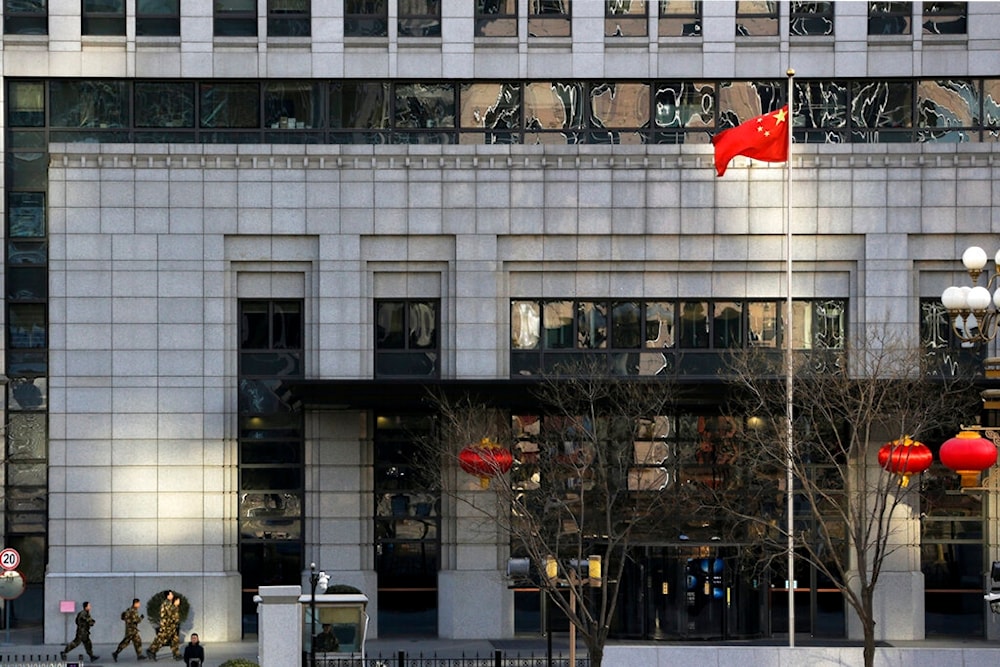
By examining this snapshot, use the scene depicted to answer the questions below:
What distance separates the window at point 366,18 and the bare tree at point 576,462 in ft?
34.1

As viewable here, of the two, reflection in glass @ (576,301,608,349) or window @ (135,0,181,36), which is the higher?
window @ (135,0,181,36)

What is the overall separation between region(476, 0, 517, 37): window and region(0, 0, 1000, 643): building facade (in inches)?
3.8

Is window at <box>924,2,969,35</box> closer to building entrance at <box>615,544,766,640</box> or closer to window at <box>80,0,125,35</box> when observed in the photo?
building entrance at <box>615,544,766,640</box>

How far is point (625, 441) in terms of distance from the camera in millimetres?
42938

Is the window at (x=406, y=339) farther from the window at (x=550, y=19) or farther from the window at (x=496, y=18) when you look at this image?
the window at (x=550, y=19)

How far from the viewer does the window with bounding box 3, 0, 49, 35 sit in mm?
44188

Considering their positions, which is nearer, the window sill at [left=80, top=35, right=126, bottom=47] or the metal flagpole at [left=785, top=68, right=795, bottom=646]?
the metal flagpole at [left=785, top=68, right=795, bottom=646]

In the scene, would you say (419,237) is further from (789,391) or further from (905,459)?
(905,459)

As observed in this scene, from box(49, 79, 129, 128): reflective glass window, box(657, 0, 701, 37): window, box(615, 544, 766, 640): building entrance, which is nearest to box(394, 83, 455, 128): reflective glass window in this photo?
box(657, 0, 701, 37): window

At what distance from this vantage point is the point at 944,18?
4397cm

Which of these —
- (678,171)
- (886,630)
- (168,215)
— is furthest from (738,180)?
(168,215)

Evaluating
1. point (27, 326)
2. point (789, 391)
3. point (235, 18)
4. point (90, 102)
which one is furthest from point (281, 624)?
point (235, 18)

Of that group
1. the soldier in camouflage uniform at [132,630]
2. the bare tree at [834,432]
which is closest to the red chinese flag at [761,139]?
the bare tree at [834,432]

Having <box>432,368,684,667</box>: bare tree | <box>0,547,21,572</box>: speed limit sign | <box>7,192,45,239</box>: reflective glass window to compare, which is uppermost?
<box>7,192,45,239</box>: reflective glass window
